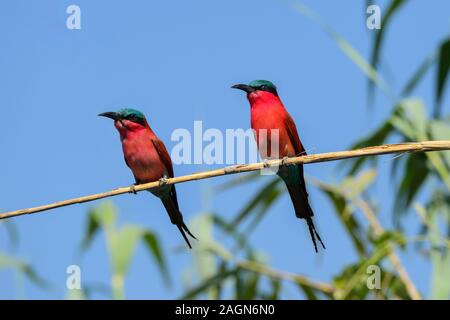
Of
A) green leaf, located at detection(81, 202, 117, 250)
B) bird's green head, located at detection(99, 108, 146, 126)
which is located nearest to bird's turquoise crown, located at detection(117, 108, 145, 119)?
bird's green head, located at detection(99, 108, 146, 126)

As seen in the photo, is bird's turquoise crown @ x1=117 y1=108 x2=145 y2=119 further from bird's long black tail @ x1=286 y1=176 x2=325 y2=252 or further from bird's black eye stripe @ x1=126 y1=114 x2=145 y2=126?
bird's long black tail @ x1=286 y1=176 x2=325 y2=252

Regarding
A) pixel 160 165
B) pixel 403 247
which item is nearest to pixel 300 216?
pixel 160 165

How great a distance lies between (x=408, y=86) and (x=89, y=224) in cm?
167

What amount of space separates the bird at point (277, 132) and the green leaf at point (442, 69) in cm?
69

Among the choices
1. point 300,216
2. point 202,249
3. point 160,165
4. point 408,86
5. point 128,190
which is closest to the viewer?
point 128,190

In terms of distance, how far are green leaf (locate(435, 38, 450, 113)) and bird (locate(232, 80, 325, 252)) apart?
0.69 metres

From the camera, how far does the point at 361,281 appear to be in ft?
14.2

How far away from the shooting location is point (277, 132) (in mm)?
3268

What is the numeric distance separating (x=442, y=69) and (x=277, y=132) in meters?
1.00

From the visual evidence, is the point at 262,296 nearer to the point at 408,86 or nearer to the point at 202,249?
the point at 202,249

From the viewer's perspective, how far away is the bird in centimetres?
276

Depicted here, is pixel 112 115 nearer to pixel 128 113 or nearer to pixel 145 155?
pixel 128 113

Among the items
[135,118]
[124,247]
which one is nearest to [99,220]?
[124,247]

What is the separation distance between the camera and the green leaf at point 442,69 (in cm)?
374
